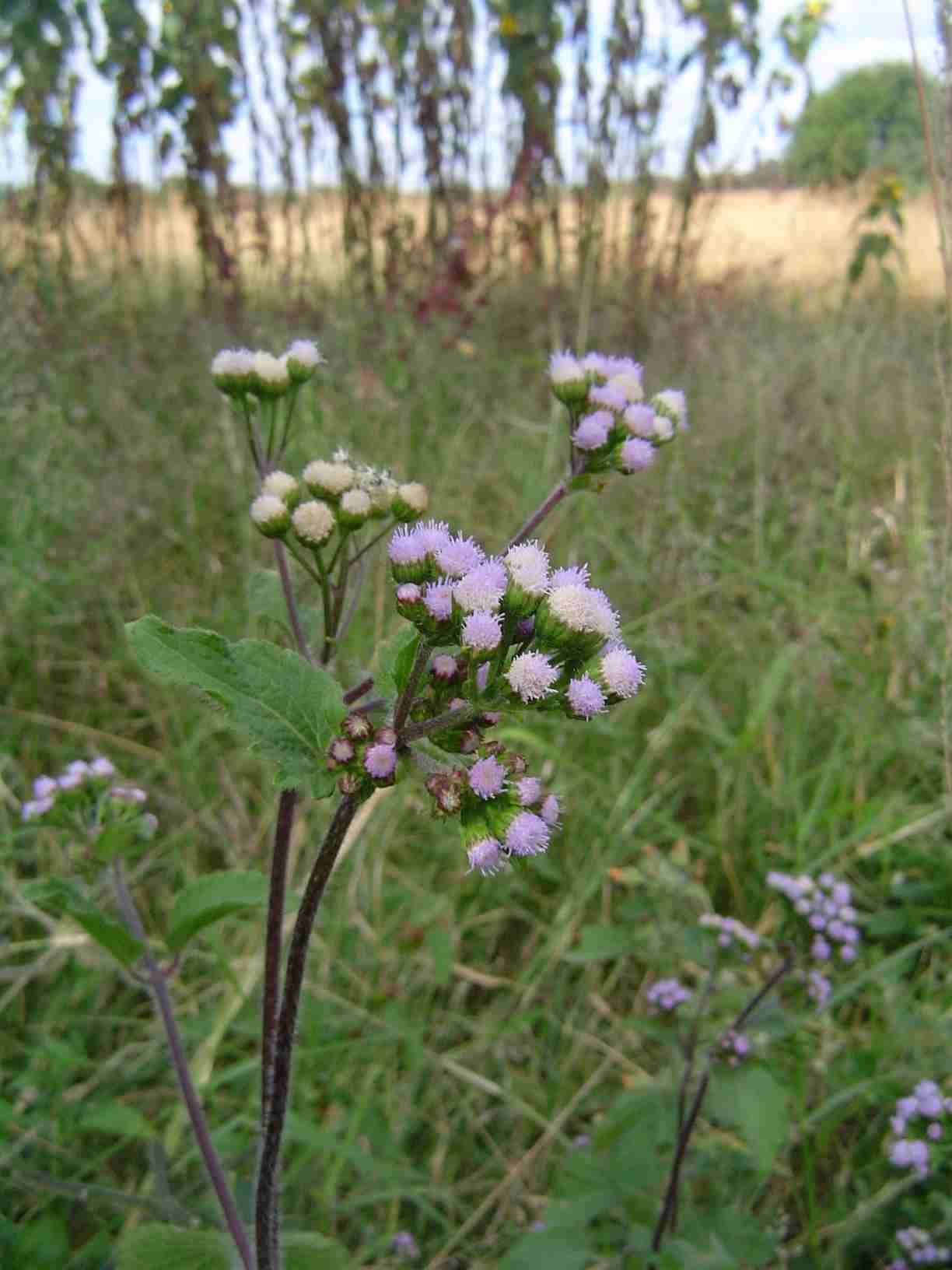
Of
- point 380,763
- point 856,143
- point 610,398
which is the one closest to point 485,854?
point 380,763

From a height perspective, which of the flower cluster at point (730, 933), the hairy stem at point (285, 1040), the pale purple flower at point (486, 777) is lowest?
the flower cluster at point (730, 933)

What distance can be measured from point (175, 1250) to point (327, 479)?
1.00 m

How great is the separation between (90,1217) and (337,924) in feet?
2.60

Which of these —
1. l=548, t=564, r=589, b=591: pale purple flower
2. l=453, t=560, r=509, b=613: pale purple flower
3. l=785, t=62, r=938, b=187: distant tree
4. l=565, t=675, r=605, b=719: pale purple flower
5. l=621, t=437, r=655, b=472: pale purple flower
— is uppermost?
l=785, t=62, r=938, b=187: distant tree

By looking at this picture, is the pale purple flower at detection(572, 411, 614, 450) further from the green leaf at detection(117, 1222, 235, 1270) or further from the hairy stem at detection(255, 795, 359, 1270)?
the green leaf at detection(117, 1222, 235, 1270)

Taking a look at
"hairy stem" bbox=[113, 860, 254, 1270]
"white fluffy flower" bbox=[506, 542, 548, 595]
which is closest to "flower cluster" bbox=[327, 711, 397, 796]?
"white fluffy flower" bbox=[506, 542, 548, 595]

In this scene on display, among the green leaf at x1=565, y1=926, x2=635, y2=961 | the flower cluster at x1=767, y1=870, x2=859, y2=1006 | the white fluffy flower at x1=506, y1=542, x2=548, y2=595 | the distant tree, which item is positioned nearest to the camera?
the white fluffy flower at x1=506, y1=542, x2=548, y2=595

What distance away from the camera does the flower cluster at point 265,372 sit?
155cm

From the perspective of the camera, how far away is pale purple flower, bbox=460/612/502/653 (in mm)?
1044

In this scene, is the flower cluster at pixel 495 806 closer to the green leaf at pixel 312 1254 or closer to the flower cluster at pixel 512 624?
the flower cluster at pixel 512 624

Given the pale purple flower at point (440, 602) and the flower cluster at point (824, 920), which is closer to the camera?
the pale purple flower at point (440, 602)

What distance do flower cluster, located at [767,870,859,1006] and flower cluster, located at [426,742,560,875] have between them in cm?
100

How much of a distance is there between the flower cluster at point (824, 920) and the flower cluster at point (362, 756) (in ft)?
3.71

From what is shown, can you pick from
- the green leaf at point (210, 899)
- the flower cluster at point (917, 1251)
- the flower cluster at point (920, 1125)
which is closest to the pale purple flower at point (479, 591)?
the green leaf at point (210, 899)
